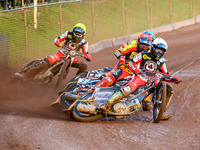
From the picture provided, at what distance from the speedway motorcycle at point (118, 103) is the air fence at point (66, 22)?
7.98 meters

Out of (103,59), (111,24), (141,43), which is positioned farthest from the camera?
(111,24)

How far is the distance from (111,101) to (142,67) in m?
1.29

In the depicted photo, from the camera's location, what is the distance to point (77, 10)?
70.2ft

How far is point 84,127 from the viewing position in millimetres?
9328

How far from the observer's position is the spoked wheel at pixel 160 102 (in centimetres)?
978

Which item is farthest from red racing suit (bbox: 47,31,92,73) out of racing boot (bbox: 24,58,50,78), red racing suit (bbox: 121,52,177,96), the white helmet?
the white helmet

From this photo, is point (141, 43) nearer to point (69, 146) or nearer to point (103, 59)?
point (69, 146)

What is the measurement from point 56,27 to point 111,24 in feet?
14.5

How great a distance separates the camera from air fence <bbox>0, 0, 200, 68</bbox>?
17.8m

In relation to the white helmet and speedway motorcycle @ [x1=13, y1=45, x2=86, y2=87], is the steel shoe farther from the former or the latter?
speedway motorcycle @ [x1=13, y1=45, x2=86, y2=87]

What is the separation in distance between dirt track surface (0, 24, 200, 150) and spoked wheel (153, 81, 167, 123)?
9.3 inches

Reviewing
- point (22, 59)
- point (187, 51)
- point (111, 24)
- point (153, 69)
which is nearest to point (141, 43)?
point (153, 69)

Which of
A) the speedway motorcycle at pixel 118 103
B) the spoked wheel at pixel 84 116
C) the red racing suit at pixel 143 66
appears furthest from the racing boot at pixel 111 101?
the red racing suit at pixel 143 66

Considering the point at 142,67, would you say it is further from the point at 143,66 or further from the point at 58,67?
the point at 58,67
